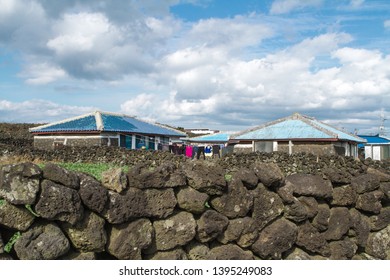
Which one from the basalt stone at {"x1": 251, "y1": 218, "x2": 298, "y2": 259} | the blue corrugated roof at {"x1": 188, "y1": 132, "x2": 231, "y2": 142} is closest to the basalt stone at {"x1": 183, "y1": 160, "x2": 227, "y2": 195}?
the basalt stone at {"x1": 251, "y1": 218, "x2": 298, "y2": 259}

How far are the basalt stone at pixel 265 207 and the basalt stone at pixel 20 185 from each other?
10.4ft

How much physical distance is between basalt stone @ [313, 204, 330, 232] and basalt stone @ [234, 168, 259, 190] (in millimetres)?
1363

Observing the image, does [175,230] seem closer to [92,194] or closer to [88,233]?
[88,233]

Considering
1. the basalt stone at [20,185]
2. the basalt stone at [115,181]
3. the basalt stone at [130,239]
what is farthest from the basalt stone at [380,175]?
the basalt stone at [20,185]

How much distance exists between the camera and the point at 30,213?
4.53 m

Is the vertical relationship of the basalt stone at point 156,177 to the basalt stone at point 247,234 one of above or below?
above

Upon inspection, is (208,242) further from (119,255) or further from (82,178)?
(82,178)

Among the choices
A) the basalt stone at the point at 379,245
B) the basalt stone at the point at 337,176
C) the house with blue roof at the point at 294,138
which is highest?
the house with blue roof at the point at 294,138

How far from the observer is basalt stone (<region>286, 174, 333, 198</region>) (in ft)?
22.1

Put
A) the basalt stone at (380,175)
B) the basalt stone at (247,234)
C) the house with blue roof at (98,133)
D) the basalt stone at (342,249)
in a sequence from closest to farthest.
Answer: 1. the basalt stone at (247,234)
2. the basalt stone at (342,249)
3. the basalt stone at (380,175)
4. the house with blue roof at (98,133)

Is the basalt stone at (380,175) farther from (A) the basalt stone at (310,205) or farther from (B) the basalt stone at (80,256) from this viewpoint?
(B) the basalt stone at (80,256)

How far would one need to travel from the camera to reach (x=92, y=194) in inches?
189

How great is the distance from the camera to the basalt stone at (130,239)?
5109 millimetres

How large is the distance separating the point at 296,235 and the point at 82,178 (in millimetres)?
3514
